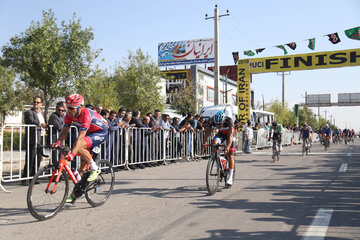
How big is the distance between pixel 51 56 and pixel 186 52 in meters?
38.9

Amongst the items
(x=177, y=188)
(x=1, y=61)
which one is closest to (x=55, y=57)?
(x=1, y=61)

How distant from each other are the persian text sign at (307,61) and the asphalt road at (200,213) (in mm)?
15967

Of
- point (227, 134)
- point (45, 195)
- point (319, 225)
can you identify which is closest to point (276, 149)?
point (227, 134)

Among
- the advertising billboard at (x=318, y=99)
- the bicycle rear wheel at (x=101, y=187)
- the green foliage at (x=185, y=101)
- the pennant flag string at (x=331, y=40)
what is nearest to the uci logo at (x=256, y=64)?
the pennant flag string at (x=331, y=40)

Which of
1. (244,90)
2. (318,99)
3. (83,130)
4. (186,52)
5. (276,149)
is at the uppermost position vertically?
(186,52)

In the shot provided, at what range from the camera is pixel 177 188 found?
25.1 feet

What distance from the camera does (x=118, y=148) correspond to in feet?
34.5

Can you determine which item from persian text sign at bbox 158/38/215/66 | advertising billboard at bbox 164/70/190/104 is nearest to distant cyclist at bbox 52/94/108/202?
advertising billboard at bbox 164/70/190/104

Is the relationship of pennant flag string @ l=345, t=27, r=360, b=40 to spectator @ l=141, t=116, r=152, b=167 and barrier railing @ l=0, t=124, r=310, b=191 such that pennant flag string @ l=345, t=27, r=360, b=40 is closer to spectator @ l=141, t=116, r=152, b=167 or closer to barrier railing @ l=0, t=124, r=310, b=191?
barrier railing @ l=0, t=124, r=310, b=191

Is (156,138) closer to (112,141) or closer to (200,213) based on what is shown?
(112,141)

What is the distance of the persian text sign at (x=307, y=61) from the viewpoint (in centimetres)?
2219

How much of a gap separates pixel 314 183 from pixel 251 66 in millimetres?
16518

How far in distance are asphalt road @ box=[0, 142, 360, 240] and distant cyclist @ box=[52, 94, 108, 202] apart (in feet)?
2.52

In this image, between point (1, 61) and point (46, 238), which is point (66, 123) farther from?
point (1, 61)
